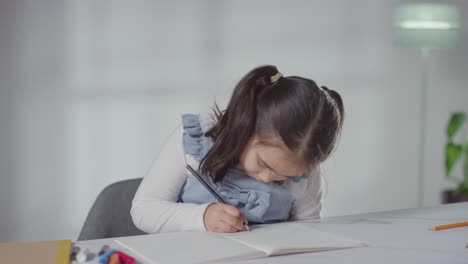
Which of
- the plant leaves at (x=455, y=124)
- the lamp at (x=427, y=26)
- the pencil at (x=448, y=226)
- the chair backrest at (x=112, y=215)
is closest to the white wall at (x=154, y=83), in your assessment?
the lamp at (x=427, y=26)

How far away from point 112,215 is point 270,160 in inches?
17.0

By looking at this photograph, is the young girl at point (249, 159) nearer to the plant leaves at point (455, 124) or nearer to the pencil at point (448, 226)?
the pencil at point (448, 226)

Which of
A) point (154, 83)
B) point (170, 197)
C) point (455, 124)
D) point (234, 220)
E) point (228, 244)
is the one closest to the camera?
point (228, 244)

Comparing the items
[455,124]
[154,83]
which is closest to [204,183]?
[154,83]

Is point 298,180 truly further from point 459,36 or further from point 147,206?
point 459,36

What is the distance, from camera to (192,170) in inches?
51.8

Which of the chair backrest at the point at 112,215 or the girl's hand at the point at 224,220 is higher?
the girl's hand at the point at 224,220

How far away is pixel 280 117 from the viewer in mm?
1214

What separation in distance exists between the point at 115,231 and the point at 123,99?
62.5 inches

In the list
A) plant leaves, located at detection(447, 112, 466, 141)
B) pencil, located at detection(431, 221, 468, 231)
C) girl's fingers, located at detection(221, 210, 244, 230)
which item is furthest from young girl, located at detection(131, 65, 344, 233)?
plant leaves, located at detection(447, 112, 466, 141)

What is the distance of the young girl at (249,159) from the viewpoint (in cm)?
121

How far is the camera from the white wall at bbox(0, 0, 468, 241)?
2.82 m

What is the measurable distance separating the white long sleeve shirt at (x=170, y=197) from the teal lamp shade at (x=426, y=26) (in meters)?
1.99

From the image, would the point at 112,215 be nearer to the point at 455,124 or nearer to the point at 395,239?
the point at 395,239
